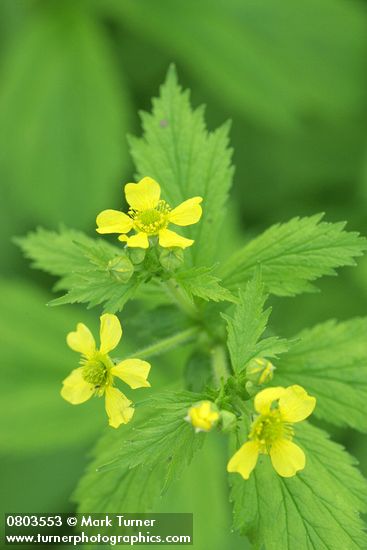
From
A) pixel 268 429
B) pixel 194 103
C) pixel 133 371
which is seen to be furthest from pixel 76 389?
pixel 194 103

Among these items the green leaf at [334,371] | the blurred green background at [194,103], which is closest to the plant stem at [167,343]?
the green leaf at [334,371]

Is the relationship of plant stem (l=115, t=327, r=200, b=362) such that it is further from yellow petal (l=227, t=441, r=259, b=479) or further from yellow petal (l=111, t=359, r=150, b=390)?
yellow petal (l=227, t=441, r=259, b=479)

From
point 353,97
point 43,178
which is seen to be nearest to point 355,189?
point 353,97

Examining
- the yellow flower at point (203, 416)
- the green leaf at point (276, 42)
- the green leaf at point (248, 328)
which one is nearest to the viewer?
the yellow flower at point (203, 416)

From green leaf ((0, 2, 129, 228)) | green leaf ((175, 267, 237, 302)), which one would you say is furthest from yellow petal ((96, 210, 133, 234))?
green leaf ((0, 2, 129, 228))

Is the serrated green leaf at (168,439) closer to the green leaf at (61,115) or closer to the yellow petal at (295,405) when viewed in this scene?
the yellow petal at (295,405)

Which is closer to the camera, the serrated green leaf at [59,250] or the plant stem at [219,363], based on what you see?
the plant stem at [219,363]

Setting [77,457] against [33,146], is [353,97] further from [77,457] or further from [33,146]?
[77,457]

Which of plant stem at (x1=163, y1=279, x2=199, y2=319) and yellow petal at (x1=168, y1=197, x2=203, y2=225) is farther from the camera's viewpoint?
plant stem at (x1=163, y1=279, x2=199, y2=319)
